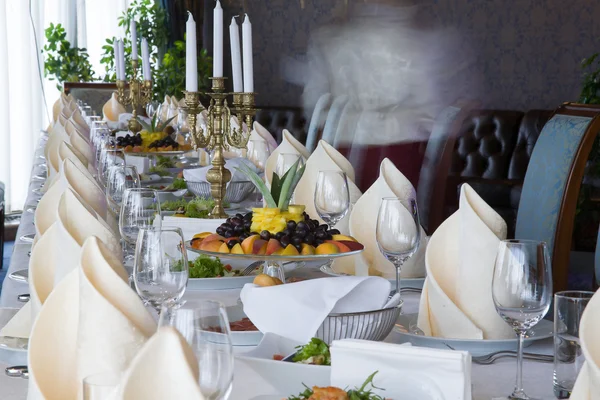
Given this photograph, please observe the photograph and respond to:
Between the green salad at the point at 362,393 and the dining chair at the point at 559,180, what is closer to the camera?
the green salad at the point at 362,393

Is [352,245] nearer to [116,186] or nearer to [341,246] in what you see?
[341,246]

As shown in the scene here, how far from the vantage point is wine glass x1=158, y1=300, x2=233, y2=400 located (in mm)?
729

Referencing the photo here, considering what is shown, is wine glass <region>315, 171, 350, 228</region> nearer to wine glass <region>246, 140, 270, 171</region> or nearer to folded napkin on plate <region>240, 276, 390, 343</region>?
folded napkin on plate <region>240, 276, 390, 343</region>

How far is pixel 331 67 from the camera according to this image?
6969 millimetres

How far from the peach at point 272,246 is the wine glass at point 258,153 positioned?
5.27 feet

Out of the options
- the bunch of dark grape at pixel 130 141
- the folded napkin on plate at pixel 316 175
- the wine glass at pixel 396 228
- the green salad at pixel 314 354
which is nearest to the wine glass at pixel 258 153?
the bunch of dark grape at pixel 130 141

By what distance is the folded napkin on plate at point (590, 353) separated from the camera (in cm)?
80

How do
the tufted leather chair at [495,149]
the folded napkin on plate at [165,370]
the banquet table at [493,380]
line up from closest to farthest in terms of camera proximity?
1. the folded napkin on plate at [165,370]
2. the banquet table at [493,380]
3. the tufted leather chair at [495,149]

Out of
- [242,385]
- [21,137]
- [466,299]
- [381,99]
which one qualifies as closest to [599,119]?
[466,299]

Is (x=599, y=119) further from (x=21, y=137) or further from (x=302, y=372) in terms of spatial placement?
(x=21, y=137)

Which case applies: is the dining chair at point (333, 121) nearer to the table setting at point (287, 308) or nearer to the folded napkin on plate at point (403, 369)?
the table setting at point (287, 308)

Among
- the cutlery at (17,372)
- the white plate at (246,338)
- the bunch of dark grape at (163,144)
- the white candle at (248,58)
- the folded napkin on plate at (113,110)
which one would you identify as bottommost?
the cutlery at (17,372)

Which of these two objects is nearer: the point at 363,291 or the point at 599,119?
the point at 363,291

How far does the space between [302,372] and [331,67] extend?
6.10 meters
